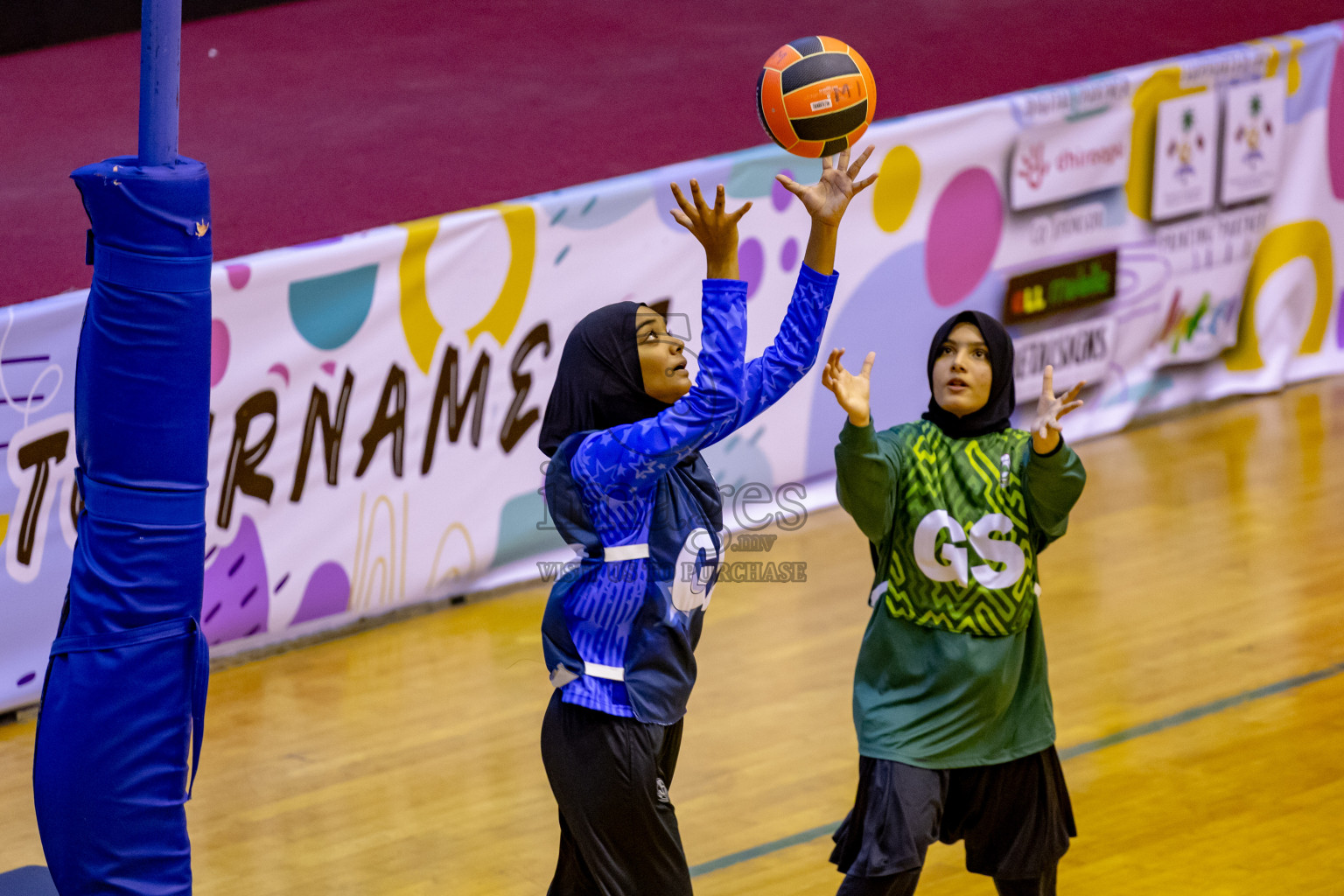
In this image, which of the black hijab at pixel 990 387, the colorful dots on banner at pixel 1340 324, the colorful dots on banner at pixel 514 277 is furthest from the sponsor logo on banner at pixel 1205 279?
the black hijab at pixel 990 387

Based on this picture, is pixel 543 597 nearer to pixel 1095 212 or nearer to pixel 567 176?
pixel 567 176

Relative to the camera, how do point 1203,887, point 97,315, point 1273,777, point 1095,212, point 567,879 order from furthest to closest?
1. point 1095,212
2. point 1273,777
3. point 1203,887
4. point 567,879
5. point 97,315

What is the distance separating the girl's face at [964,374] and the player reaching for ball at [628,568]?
65 cm

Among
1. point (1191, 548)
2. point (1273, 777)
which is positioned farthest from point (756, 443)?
point (1273, 777)

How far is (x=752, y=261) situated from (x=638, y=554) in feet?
14.0

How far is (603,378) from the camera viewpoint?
368 centimetres

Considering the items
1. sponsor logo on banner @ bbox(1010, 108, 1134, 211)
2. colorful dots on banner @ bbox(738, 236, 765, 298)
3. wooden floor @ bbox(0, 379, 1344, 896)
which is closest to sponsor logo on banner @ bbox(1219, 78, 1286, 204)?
sponsor logo on banner @ bbox(1010, 108, 1134, 211)

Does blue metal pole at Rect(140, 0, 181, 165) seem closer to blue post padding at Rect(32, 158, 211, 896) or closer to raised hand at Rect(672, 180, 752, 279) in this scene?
blue post padding at Rect(32, 158, 211, 896)

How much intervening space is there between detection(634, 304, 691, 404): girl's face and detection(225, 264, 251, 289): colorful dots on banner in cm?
315

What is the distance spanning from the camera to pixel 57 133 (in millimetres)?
9492

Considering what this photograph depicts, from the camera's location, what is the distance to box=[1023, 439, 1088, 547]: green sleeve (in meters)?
4.00

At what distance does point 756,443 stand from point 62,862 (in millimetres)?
4891

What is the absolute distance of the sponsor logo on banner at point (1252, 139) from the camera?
916 cm

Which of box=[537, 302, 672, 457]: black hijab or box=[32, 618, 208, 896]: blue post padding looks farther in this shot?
box=[537, 302, 672, 457]: black hijab
